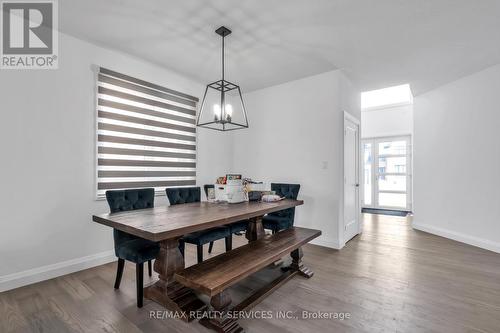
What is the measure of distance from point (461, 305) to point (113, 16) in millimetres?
4211

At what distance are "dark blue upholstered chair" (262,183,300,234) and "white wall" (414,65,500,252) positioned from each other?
115 inches

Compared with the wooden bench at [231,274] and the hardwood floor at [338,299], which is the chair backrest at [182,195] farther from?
the wooden bench at [231,274]

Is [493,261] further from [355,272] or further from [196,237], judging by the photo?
[196,237]

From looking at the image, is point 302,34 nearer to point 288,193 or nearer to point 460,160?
point 288,193

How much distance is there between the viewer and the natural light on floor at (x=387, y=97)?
6.23 metres

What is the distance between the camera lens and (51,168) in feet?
8.59

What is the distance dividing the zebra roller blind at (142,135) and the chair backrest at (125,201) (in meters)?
0.65

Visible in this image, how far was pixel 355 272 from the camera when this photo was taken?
2.74 m

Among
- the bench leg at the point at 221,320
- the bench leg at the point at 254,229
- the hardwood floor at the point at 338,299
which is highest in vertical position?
the bench leg at the point at 254,229

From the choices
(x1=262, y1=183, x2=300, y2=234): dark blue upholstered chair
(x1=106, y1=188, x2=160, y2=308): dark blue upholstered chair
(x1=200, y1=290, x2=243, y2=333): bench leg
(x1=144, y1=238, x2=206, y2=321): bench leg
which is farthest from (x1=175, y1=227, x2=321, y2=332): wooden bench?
(x1=262, y1=183, x2=300, y2=234): dark blue upholstered chair

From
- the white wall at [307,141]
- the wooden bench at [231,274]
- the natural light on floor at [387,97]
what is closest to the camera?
the wooden bench at [231,274]

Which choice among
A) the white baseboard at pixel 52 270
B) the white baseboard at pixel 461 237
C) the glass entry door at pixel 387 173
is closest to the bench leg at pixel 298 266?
the white baseboard at pixel 52 270

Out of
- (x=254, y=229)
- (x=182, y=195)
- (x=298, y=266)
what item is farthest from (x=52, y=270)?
(x=298, y=266)

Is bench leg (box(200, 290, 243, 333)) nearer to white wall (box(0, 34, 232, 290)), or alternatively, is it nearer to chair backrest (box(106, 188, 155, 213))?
chair backrest (box(106, 188, 155, 213))
